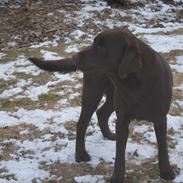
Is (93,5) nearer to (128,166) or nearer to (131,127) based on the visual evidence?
(131,127)

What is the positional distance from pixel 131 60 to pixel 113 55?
0.67 feet

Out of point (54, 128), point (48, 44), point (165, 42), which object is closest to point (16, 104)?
point (54, 128)

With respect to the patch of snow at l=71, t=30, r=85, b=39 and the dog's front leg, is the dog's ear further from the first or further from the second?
the patch of snow at l=71, t=30, r=85, b=39

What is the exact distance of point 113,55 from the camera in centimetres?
383

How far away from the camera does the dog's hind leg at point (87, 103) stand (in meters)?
4.61

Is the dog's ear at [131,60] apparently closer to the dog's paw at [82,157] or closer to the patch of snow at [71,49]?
the dog's paw at [82,157]

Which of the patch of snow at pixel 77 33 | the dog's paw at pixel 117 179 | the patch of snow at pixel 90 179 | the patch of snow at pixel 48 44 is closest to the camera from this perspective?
the dog's paw at pixel 117 179

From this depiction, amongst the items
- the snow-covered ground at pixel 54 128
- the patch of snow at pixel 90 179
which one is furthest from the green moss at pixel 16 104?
the patch of snow at pixel 90 179

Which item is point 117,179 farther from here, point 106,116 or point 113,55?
point 113,55

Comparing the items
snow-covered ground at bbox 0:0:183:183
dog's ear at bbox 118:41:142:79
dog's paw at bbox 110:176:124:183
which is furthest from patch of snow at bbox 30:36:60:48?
dog's ear at bbox 118:41:142:79

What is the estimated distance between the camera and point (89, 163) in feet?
16.1

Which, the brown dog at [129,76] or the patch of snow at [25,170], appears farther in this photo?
the patch of snow at [25,170]

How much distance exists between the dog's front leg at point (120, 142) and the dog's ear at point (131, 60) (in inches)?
22.2

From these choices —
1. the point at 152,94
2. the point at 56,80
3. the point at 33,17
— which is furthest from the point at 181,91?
the point at 33,17
